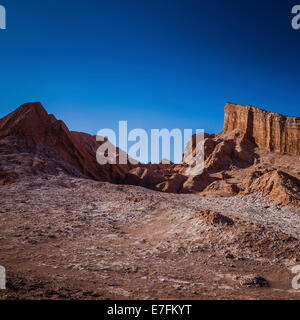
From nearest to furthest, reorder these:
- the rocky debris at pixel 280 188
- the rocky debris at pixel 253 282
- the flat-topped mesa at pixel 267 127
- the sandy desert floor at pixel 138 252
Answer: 1. the sandy desert floor at pixel 138 252
2. the rocky debris at pixel 253 282
3. the rocky debris at pixel 280 188
4. the flat-topped mesa at pixel 267 127

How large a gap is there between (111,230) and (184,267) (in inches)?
164

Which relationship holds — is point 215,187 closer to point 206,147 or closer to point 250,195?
point 250,195

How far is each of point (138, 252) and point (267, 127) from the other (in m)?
36.2

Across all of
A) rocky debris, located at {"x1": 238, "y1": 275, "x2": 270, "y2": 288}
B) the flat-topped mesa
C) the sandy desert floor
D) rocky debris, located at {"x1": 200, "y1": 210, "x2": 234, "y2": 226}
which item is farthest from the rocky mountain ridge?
rocky debris, located at {"x1": 238, "y1": 275, "x2": 270, "y2": 288}

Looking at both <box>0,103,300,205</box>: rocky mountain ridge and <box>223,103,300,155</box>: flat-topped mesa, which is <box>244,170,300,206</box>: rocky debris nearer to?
<box>0,103,300,205</box>: rocky mountain ridge

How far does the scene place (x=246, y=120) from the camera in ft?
133

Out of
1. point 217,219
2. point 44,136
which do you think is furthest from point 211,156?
point 217,219

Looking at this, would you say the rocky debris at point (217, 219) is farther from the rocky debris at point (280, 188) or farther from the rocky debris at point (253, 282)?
the rocky debris at point (280, 188)

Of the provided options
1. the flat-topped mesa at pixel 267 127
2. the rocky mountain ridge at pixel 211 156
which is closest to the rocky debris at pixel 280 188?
the rocky mountain ridge at pixel 211 156

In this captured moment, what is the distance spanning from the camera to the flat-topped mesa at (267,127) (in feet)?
115

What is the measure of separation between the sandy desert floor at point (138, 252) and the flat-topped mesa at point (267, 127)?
25.2 metres

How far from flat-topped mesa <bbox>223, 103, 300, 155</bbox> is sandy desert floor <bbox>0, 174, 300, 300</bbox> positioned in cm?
2521

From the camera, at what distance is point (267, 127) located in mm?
37375

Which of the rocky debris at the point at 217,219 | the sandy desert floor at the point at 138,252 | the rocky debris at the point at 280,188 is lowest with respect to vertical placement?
the sandy desert floor at the point at 138,252
